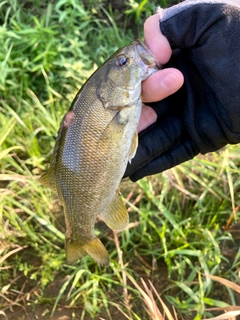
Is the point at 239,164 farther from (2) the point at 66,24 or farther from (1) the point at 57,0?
(1) the point at 57,0

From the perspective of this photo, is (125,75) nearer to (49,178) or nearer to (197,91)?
(197,91)

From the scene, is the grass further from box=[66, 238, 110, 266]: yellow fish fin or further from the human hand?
the human hand

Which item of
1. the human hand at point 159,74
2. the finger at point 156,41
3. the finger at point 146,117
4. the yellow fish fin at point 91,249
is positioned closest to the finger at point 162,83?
the human hand at point 159,74

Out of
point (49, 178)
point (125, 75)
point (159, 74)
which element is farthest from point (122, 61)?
point (49, 178)

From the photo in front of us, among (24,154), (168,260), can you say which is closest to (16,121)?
(24,154)

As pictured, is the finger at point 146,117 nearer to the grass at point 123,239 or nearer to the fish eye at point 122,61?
the fish eye at point 122,61

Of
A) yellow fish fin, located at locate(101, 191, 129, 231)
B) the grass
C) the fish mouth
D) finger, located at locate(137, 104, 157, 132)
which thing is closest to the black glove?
finger, located at locate(137, 104, 157, 132)
